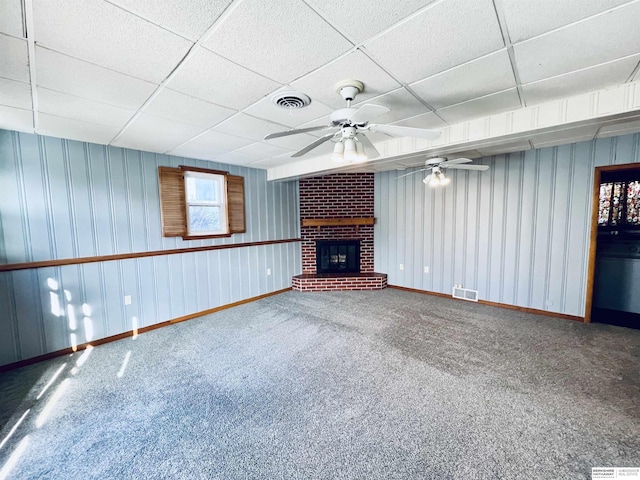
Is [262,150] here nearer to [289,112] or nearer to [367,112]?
[289,112]

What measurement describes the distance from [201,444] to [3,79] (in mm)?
2737

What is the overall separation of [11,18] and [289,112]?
1653 millimetres

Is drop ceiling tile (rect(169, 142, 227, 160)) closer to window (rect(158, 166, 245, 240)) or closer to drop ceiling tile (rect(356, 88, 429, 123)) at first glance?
window (rect(158, 166, 245, 240))

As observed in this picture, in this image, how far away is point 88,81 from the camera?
1.82m

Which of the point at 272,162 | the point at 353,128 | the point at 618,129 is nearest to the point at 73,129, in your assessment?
the point at 272,162

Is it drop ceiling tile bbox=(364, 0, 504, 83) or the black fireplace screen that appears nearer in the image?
drop ceiling tile bbox=(364, 0, 504, 83)

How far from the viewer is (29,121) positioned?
2.48 meters

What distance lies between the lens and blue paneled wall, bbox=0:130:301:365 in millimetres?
2779

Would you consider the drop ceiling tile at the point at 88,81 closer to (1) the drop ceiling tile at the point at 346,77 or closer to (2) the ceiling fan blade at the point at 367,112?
(1) the drop ceiling tile at the point at 346,77

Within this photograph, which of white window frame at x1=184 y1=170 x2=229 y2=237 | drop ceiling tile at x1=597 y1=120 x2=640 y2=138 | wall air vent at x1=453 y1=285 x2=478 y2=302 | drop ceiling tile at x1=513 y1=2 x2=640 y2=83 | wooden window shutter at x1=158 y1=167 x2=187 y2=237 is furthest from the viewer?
wall air vent at x1=453 y1=285 x2=478 y2=302

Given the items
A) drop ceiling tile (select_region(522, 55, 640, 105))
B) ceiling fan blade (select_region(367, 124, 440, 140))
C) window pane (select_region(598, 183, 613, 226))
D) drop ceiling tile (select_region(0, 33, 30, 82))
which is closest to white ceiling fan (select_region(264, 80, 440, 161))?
ceiling fan blade (select_region(367, 124, 440, 140))

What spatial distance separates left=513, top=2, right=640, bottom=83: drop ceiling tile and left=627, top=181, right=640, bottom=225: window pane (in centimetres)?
455

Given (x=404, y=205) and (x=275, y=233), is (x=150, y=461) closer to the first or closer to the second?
(x=275, y=233)

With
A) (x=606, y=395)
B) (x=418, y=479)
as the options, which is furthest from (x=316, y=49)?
(x=606, y=395)
